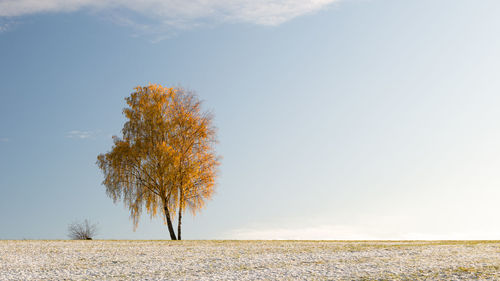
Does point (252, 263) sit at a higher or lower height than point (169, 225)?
lower

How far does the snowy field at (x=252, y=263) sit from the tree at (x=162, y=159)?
33.7ft

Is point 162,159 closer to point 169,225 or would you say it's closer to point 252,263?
point 169,225

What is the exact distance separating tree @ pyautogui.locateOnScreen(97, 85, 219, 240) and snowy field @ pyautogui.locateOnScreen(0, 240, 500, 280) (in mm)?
10286

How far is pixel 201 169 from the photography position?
98.3 ft

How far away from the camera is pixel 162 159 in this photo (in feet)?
95.7

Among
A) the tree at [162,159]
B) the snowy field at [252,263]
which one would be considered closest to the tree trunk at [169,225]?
the tree at [162,159]

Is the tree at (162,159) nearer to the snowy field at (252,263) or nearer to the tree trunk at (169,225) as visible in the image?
the tree trunk at (169,225)

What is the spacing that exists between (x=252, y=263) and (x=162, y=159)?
16193mm

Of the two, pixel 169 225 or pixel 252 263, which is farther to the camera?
pixel 169 225

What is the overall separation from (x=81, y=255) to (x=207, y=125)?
14996mm

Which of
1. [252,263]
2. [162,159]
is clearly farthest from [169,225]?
[252,263]

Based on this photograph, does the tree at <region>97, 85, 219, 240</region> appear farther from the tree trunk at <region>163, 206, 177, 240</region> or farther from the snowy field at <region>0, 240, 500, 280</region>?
the snowy field at <region>0, 240, 500, 280</region>

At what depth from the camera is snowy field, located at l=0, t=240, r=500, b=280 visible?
11867 mm

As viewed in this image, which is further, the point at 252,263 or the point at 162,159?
the point at 162,159
